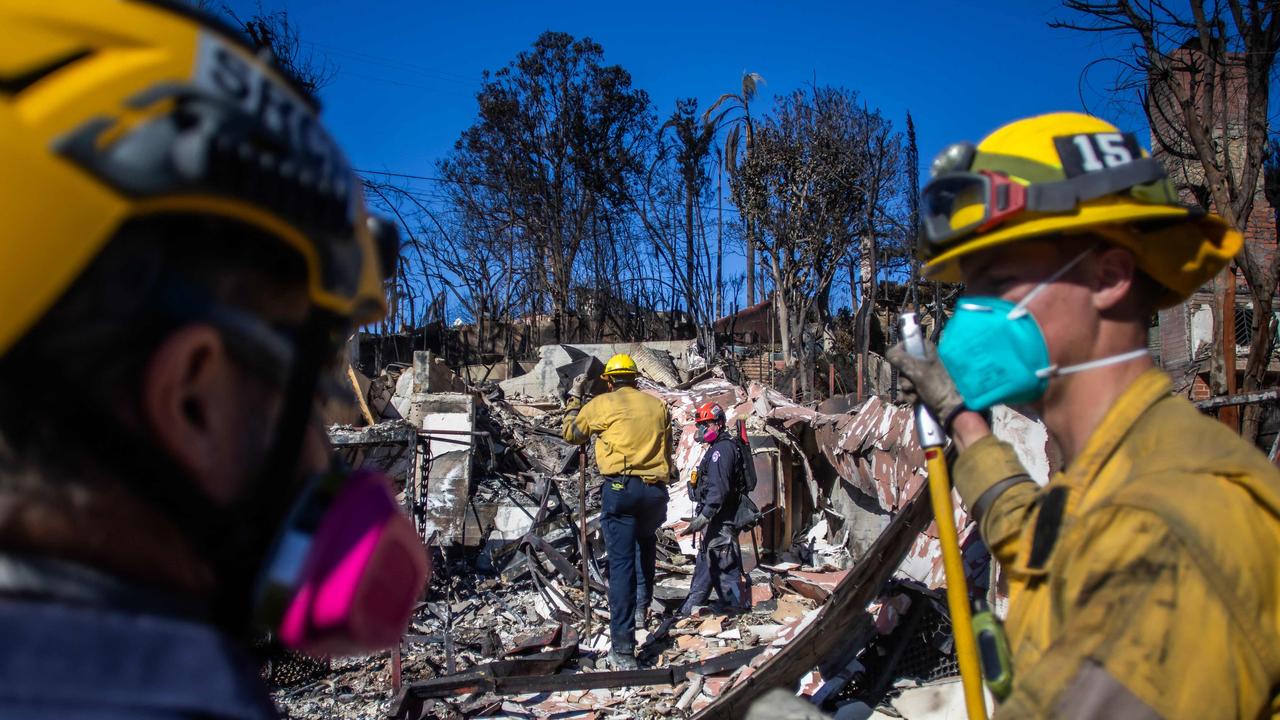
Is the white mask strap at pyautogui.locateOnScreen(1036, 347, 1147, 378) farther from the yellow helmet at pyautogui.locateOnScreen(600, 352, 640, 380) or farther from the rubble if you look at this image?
the yellow helmet at pyautogui.locateOnScreen(600, 352, 640, 380)

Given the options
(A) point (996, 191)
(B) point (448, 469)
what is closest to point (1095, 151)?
(A) point (996, 191)

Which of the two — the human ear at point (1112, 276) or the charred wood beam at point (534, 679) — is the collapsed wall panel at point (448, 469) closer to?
the charred wood beam at point (534, 679)

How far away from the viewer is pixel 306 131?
934 mm

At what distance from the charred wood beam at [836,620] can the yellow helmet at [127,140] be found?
13.2 feet

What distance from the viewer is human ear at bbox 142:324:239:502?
0.77m

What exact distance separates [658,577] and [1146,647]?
8891 millimetres

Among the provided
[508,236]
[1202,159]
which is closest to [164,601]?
[1202,159]

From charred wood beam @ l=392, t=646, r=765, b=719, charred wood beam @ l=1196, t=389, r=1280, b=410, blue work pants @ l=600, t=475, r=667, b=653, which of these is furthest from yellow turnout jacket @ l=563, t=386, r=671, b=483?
charred wood beam @ l=1196, t=389, r=1280, b=410

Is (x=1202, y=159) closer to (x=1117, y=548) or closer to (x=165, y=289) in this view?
(x=1117, y=548)

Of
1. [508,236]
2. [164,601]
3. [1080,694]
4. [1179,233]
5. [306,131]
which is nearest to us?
[164,601]

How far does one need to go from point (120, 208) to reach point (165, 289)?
0.27 ft

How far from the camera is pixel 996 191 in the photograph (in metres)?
1.68

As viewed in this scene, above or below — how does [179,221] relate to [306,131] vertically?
below

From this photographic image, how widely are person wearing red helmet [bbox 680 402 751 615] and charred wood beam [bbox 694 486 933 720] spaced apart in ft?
13.1
